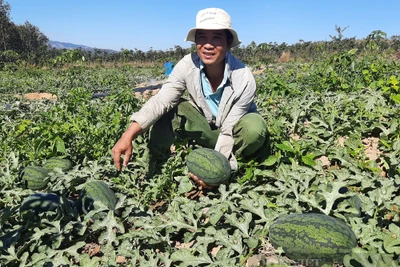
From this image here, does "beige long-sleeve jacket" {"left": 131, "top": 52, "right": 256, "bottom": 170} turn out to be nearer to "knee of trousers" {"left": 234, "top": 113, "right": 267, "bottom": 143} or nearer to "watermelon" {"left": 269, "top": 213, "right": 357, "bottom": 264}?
"knee of trousers" {"left": 234, "top": 113, "right": 267, "bottom": 143}

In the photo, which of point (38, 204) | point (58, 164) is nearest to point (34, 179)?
point (58, 164)

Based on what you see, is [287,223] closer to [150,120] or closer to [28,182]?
[150,120]

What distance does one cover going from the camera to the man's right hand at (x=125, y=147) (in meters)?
2.77

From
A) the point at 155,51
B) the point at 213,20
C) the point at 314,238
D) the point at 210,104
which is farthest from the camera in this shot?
the point at 155,51

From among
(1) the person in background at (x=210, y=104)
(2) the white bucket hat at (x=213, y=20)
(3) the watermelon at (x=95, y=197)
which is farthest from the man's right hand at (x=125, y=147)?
(2) the white bucket hat at (x=213, y=20)

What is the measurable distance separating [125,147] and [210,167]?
708mm

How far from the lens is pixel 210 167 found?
286 cm

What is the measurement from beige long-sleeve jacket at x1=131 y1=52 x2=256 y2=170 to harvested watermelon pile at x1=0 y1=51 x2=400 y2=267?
1.24 feet

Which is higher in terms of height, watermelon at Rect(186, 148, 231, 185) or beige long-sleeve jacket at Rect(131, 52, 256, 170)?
beige long-sleeve jacket at Rect(131, 52, 256, 170)

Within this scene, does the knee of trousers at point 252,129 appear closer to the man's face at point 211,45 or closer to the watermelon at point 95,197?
the man's face at point 211,45

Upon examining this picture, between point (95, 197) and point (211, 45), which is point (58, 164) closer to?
point (95, 197)

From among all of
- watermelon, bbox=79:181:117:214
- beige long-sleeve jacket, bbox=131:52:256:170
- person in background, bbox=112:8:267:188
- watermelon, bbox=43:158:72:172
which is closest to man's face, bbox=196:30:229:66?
person in background, bbox=112:8:267:188

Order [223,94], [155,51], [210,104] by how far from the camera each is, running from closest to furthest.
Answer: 1. [223,94]
2. [210,104]
3. [155,51]

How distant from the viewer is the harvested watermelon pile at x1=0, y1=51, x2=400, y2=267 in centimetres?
200
